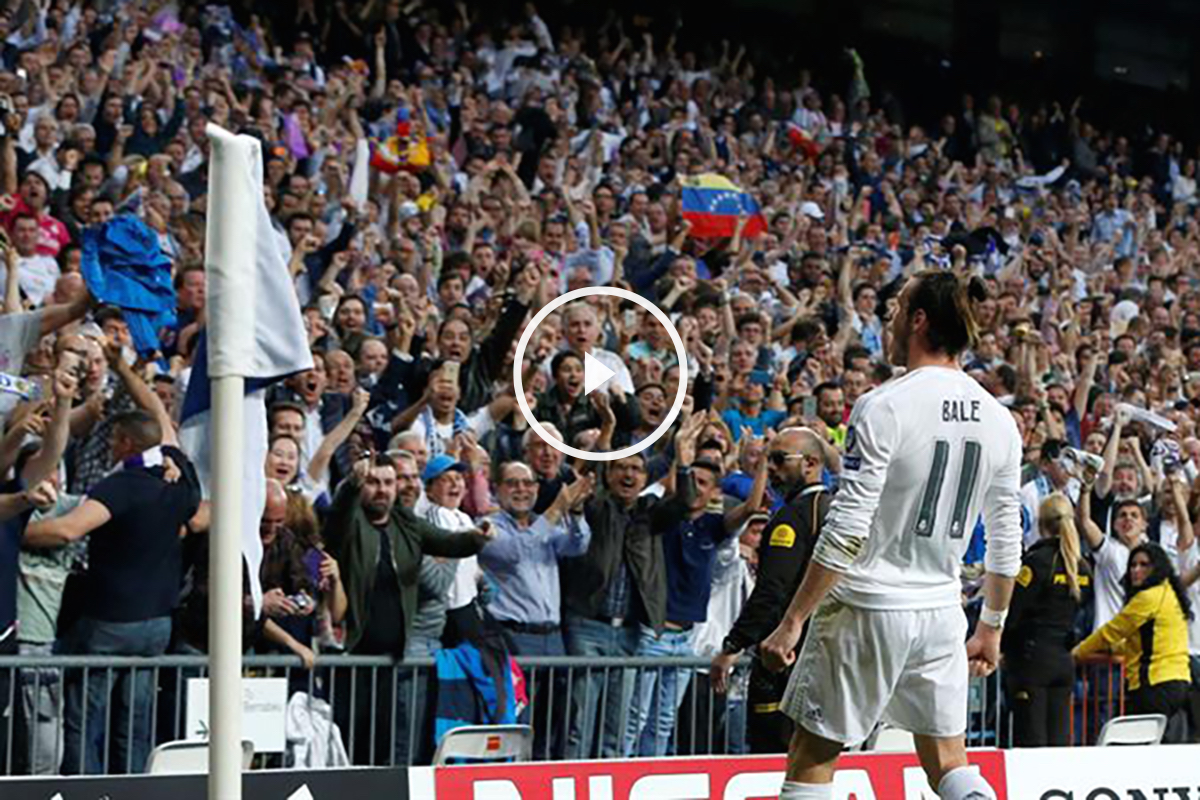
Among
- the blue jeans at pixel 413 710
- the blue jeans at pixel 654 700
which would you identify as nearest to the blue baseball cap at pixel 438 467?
the blue jeans at pixel 413 710

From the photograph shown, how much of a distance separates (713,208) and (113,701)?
439 inches

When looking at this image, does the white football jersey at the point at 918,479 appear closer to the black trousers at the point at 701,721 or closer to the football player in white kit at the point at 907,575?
the football player in white kit at the point at 907,575

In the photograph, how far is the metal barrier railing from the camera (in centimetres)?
939

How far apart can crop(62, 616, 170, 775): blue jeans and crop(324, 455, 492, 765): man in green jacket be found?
103cm

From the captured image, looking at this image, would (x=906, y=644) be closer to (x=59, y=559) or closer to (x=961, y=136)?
(x=59, y=559)

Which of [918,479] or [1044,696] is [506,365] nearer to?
[1044,696]

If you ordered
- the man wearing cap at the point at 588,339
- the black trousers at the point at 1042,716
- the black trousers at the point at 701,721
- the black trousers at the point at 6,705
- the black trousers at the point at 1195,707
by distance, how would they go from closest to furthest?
the black trousers at the point at 6,705 → the black trousers at the point at 701,721 → the black trousers at the point at 1042,716 → the man wearing cap at the point at 588,339 → the black trousers at the point at 1195,707

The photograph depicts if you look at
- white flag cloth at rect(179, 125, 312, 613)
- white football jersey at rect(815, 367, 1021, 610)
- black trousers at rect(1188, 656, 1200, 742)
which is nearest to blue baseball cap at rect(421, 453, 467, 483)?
white football jersey at rect(815, 367, 1021, 610)

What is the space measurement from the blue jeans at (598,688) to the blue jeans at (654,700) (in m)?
0.06

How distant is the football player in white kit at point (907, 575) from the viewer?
7.51 meters

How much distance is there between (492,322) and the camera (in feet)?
44.8

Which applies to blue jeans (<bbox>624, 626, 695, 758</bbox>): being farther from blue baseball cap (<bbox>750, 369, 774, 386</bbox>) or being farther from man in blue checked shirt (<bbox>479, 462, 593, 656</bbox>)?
blue baseball cap (<bbox>750, 369, 774, 386</bbox>)

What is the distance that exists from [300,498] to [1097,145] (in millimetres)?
22443
